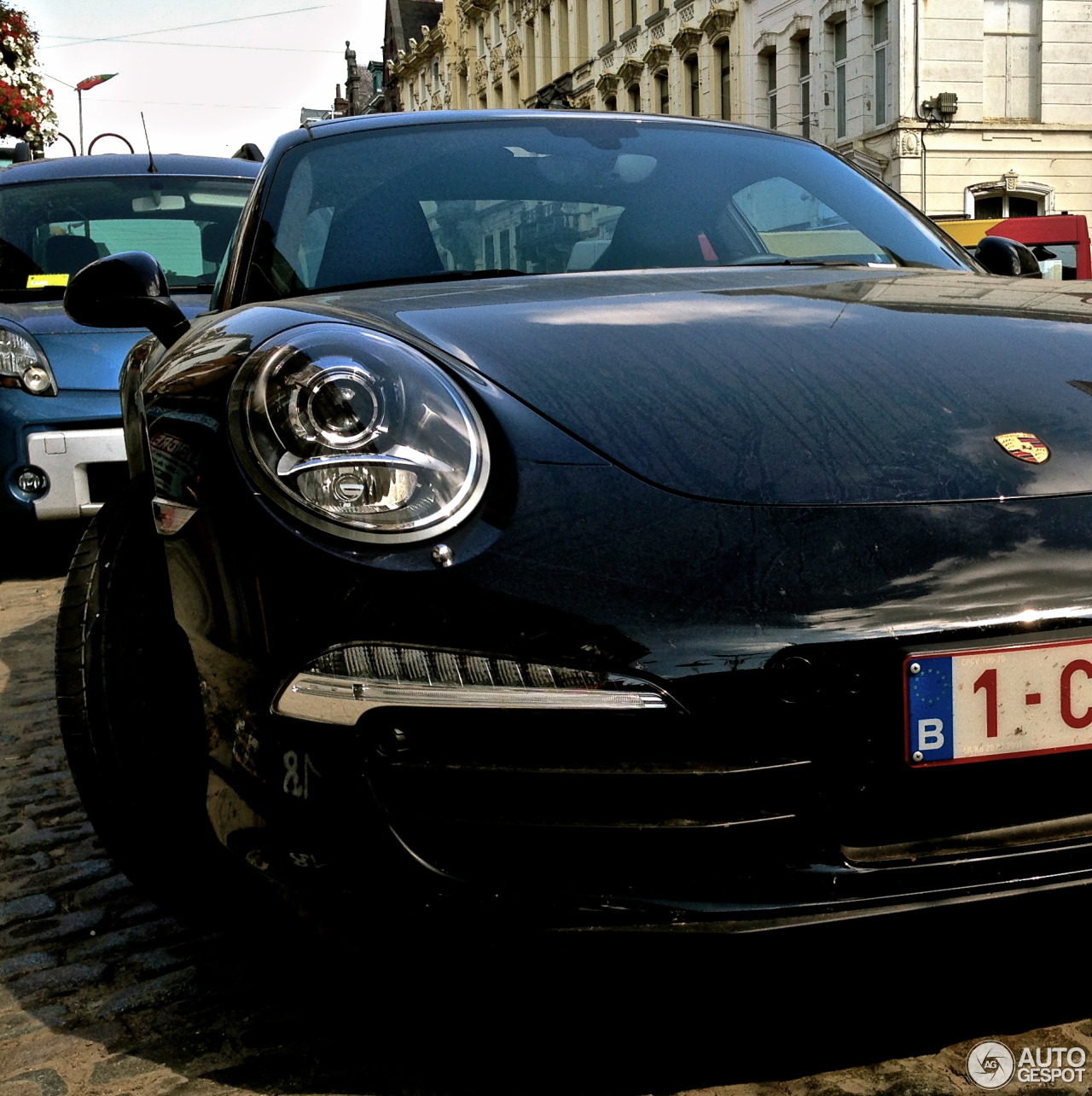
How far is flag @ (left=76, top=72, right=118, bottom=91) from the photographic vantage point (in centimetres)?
3081

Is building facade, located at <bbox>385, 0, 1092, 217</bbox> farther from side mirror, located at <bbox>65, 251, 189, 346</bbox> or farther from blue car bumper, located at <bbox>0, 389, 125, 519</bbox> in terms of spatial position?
side mirror, located at <bbox>65, 251, 189, 346</bbox>

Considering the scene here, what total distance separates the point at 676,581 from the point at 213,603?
56 centimetres

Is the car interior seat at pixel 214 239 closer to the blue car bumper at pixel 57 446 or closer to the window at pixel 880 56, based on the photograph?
the blue car bumper at pixel 57 446

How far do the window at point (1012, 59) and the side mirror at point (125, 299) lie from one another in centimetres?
2542

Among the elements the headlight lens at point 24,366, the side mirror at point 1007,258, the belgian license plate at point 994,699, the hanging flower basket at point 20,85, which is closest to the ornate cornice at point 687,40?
the hanging flower basket at point 20,85

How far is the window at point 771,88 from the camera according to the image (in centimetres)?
2955

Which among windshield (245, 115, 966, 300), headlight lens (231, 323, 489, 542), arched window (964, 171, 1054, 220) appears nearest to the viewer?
headlight lens (231, 323, 489, 542)

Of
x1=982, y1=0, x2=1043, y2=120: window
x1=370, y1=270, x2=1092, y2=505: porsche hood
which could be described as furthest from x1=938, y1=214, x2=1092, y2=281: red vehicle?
x1=370, y1=270, x2=1092, y2=505: porsche hood

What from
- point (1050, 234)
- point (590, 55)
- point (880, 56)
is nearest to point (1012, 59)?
point (880, 56)

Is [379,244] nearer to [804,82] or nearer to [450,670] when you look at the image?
[450,670]

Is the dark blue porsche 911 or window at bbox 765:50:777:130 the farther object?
window at bbox 765:50:777:130

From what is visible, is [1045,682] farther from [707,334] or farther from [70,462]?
[70,462]

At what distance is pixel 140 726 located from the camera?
2.15 m

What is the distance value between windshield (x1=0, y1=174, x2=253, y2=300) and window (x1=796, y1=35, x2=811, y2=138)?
76.8 ft
